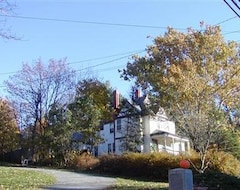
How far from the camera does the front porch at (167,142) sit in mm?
44875

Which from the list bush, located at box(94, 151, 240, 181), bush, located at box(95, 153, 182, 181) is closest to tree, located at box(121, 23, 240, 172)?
bush, located at box(94, 151, 240, 181)

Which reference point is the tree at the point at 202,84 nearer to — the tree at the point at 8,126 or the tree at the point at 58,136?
the tree at the point at 58,136

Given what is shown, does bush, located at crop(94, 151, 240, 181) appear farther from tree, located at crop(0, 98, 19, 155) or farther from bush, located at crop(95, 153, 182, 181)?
tree, located at crop(0, 98, 19, 155)

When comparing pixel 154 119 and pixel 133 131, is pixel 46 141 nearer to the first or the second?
pixel 133 131

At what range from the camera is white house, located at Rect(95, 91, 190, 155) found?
142 feet

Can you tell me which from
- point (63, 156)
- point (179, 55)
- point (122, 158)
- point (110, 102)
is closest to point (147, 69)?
point (179, 55)

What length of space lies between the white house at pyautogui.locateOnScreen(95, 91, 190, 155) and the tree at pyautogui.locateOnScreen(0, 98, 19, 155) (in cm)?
965

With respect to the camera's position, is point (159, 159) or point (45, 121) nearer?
point (159, 159)

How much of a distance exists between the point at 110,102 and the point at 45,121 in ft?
48.0

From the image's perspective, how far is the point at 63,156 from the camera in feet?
125

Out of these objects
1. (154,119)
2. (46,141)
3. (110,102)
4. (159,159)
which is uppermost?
(110,102)

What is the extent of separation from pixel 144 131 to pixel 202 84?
2004 cm

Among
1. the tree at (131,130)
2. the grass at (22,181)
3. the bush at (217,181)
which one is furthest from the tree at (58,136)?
the bush at (217,181)

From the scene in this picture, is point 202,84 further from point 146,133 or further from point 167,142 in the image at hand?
point 167,142
